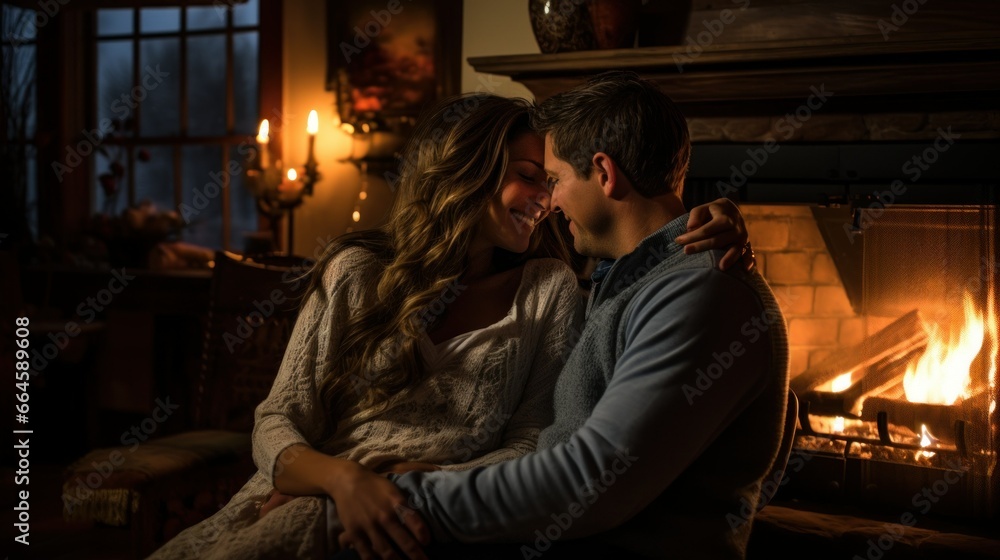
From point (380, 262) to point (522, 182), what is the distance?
0.33 meters

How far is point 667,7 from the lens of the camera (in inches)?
100

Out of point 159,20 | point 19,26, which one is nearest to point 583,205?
point 159,20

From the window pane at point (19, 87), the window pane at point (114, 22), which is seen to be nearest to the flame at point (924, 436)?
the window pane at point (114, 22)

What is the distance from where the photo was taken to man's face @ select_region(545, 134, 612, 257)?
1447 mm

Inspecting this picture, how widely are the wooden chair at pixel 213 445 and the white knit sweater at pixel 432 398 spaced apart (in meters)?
0.36

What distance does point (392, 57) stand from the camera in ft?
11.4

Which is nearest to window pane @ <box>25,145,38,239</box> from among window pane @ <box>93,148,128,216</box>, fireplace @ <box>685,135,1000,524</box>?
window pane @ <box>93,148,128,216</box>

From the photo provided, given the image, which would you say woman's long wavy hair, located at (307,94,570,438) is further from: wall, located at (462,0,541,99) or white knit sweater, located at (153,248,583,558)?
wall, located at (462,0,541,99)

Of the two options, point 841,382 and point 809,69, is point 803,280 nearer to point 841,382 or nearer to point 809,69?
point 841,382

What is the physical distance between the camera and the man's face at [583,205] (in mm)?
1447

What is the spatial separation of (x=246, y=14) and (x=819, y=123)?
2.88 m

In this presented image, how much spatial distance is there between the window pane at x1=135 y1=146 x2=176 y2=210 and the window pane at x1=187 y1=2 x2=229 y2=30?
61 centimetres

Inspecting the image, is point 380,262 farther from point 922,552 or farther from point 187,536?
point 922,552

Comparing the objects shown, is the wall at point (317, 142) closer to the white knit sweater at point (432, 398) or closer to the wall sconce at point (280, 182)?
the wall sconce at point (280, 182)
